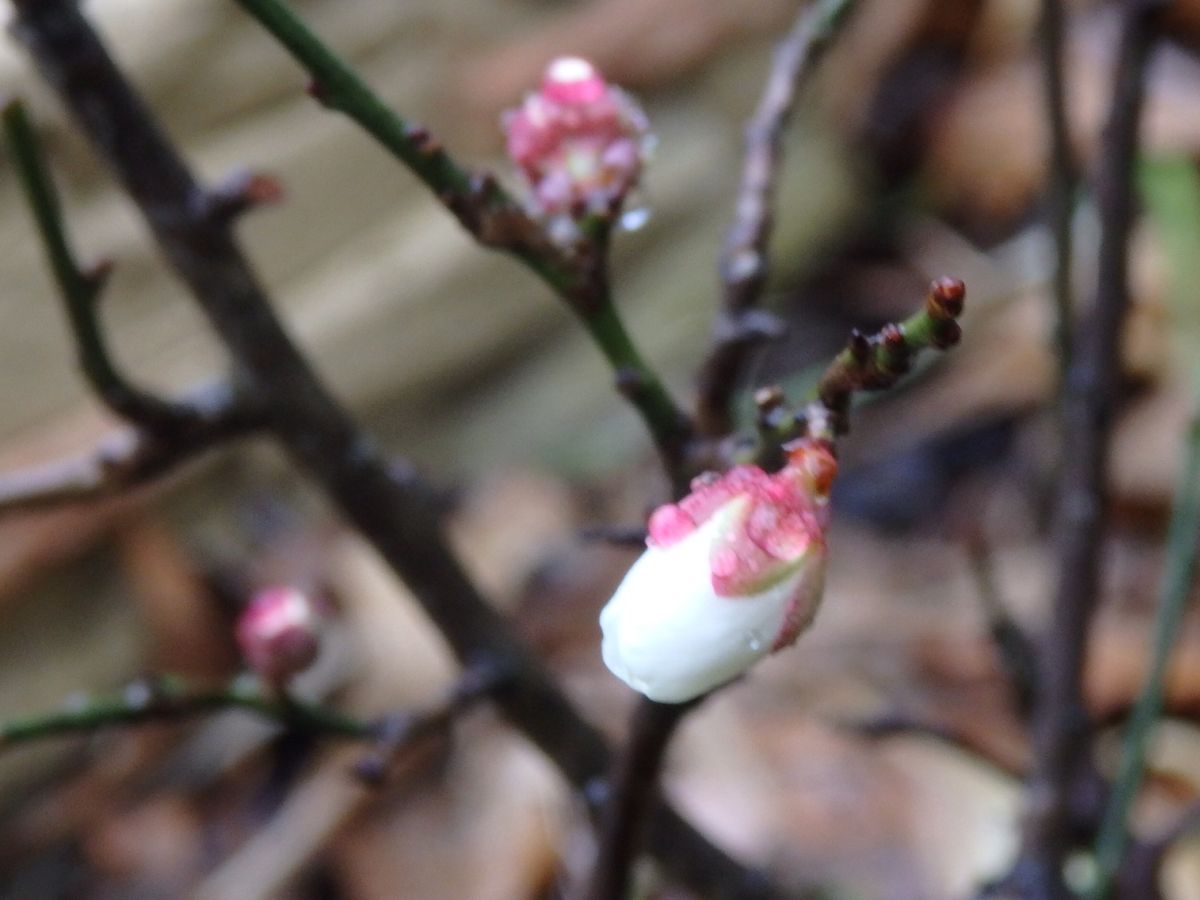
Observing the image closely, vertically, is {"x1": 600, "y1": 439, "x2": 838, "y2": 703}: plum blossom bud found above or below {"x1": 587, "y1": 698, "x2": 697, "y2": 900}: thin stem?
above

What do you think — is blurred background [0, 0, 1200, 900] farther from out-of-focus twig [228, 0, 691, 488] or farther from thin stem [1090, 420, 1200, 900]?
out-of-focus twig [228, 0, 691, 488]

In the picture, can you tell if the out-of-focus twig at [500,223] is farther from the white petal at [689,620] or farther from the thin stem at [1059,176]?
the thin stem at [1059,176]

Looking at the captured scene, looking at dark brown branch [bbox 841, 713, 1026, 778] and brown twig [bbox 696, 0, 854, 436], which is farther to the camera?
dark brown branch [bbox 841, 713, 1026, 778]

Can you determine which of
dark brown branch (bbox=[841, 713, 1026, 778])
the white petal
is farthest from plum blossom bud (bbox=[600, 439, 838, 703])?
dark brown branch (bbox=[841, 713, 1026, 778])

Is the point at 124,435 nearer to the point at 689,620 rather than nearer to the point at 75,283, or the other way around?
the point at 75,283

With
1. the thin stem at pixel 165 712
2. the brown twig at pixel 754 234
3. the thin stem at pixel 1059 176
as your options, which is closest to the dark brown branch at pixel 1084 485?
the thin stem at pixel 1059 176

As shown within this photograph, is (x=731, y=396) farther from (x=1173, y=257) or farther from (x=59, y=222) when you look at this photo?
(x=1173, y=257)

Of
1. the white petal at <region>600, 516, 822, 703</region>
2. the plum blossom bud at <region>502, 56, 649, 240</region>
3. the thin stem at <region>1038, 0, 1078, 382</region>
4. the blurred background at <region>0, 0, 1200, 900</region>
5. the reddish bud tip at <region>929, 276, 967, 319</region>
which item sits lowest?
the blurred background at <region>0, 0, 1200, 900</region>
